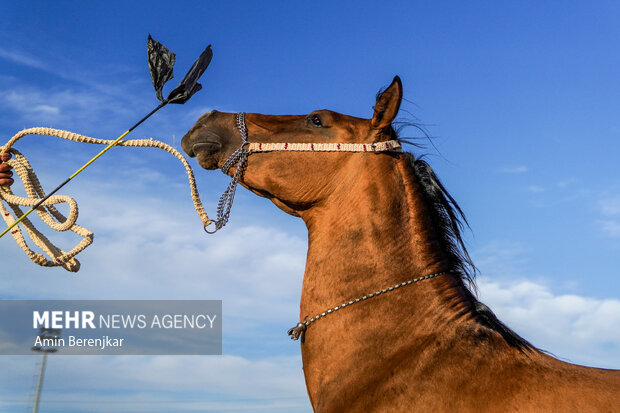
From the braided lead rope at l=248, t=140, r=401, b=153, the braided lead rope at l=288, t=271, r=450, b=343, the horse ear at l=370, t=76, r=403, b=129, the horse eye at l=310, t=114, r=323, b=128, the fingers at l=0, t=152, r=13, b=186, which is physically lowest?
the braided lead rope at l=288, t=271, r=450, b=343

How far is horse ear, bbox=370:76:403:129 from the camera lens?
17.0ft

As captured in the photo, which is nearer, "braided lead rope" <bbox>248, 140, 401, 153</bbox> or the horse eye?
"braided lead rope" <bbox>248, 140, 401, 153</bbox>

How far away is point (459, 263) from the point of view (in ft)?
16.7

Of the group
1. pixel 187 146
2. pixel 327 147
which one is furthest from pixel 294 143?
pixel 187 146

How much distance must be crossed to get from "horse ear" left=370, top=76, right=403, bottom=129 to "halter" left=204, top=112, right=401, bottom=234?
0.19 m

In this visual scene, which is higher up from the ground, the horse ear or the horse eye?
the horse eye

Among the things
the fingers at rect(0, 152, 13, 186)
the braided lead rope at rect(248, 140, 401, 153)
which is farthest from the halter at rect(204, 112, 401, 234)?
the fingers at rect(0, 152, 13, 186)

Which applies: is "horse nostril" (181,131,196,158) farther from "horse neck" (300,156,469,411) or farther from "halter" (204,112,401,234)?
"horse neck" (300,156,469,411)

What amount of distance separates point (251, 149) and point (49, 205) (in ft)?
7.41

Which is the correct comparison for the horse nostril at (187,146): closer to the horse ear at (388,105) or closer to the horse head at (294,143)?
the horse head at (294,143)

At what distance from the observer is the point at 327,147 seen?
5.33 m

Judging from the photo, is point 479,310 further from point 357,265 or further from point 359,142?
point 359,142

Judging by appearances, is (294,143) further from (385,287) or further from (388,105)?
(385,287)

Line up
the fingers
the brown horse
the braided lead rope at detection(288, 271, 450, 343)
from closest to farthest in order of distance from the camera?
the brown horse, the braided lead rope at detection(288, 271, 450, 343), the fingers
